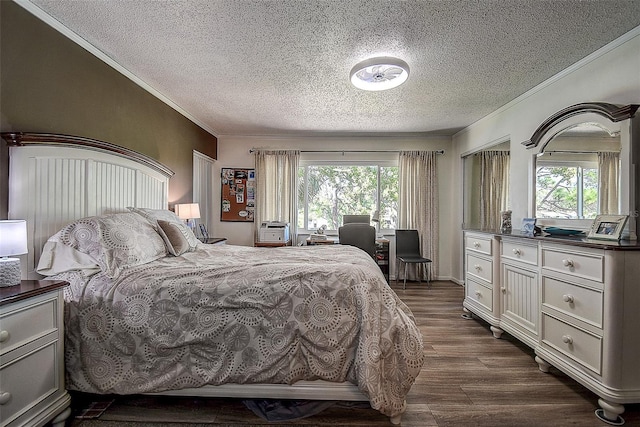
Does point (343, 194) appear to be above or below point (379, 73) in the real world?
below

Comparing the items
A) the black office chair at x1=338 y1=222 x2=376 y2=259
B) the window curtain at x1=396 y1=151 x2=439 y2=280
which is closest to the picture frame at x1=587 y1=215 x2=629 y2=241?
the black office chair at x1=338 y1=222 x2=376 y2=259

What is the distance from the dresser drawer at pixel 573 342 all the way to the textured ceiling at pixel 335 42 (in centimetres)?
200

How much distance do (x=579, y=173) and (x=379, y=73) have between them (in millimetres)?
1821

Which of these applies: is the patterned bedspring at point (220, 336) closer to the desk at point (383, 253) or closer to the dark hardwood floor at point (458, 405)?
the dark hardwood floor at point (458, 405)

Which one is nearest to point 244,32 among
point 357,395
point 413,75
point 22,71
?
point 22,71

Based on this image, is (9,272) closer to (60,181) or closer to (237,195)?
(60,181)

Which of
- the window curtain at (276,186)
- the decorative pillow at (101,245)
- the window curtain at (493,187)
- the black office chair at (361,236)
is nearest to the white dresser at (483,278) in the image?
the window curtain at (493,187)

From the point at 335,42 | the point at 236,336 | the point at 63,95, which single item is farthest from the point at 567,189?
the point at 63,95

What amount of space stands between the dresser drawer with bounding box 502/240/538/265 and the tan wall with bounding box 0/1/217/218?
138 inches

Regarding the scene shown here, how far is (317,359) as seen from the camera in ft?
5.37

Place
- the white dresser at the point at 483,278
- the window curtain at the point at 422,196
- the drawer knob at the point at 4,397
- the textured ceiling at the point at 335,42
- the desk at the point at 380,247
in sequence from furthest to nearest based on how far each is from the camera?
the window curtain at the point at 422,196
the desk at the point at 380,247
the white dresser at the point at 483,278
the textured ceiling at the point at 335,42
the drawer knob at the point at 4,397

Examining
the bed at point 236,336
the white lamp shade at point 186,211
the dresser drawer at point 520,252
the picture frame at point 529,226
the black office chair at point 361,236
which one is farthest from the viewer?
the black office chair at point 361,236

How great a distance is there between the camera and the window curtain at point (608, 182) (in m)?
2.13

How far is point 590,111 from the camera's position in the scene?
2293 mm
